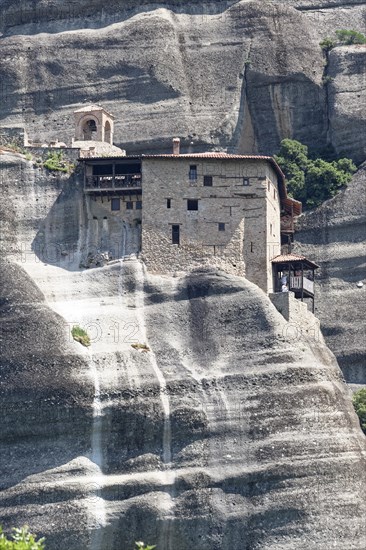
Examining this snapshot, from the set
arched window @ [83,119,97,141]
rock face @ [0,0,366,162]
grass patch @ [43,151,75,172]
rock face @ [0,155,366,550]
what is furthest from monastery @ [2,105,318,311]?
rock face @ [0,0,366,162]

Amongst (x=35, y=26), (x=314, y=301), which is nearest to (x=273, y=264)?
(x=314, y=301)

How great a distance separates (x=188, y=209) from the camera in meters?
83.4

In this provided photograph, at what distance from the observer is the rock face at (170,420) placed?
7531 cm

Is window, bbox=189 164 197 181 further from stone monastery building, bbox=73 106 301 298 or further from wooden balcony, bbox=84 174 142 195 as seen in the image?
wooden balcony, bbox=84 174 142 195

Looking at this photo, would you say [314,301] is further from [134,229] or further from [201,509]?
[201,509]

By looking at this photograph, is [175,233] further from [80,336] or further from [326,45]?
[326,45]

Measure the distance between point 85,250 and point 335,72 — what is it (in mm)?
20117

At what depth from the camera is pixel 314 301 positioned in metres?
89.0

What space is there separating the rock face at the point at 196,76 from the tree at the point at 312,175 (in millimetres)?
1611

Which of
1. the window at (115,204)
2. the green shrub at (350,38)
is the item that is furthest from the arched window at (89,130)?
the green shrub at (350,38)

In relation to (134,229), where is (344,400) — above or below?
below

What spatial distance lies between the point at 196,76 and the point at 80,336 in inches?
858

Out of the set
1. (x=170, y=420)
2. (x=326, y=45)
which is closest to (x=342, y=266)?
(x=326, y=45)

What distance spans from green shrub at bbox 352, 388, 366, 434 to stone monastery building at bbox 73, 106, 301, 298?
6451 mm
